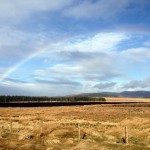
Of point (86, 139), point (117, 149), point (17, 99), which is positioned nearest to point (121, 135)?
point (86, 139)

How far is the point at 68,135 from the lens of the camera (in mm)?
35469

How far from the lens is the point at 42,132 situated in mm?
37312

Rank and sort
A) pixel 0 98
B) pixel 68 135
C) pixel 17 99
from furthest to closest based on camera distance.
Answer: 1. pixel 17 99
2. pixel 0 98
3. pixel 68 135

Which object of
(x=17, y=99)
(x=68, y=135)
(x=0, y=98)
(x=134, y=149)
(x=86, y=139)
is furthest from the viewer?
(x=17, y=99)

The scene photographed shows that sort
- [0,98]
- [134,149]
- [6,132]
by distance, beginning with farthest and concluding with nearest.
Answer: [0,98], [6,132], [134,149]

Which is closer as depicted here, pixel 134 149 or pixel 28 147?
pixel 134 149

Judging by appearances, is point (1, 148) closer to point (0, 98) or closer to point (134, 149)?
point (134, 149)

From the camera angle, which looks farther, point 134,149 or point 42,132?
point 42,132

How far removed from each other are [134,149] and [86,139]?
6387mm

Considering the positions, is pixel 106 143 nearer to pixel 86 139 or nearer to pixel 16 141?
pixel 86 139

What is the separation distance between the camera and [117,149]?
2767cm

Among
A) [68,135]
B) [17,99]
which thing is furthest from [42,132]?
[17,99]

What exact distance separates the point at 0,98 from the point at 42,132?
136m

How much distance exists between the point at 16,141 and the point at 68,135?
5.92 m
